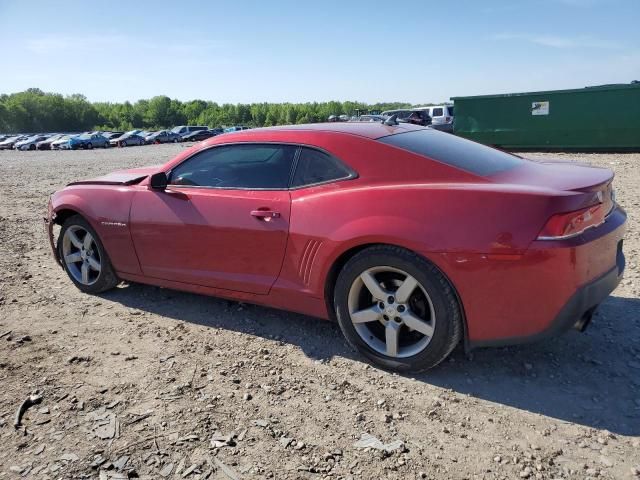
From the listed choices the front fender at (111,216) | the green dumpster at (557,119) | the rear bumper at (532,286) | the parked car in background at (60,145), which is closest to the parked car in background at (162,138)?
the parked car in background at (60,145)

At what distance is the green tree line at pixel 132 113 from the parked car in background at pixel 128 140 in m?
46.5

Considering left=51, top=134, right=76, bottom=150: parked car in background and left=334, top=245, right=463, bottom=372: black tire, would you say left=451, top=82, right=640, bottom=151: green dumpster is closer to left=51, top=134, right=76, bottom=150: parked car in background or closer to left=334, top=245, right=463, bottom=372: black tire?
left=334, top=245, right=463, bottom=372: black tire

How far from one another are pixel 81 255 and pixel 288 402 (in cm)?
277

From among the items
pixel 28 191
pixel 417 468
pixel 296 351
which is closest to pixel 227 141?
pixel 296 351

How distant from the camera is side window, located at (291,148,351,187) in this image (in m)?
3.32

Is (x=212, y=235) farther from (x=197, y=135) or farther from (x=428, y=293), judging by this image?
(x=197, y=135)

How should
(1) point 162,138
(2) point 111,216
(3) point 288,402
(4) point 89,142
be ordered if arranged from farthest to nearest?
(1) point 162,138 < (4) point 89,142 < (2) point 111,216 < (3) point 288,402

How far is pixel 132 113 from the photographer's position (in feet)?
412

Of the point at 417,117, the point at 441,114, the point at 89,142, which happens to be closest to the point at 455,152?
the point at 417,117

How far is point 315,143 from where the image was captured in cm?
345

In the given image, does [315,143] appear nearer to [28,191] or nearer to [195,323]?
[195,323]

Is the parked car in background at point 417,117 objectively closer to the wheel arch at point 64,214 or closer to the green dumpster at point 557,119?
the green dumpster at point 557,119

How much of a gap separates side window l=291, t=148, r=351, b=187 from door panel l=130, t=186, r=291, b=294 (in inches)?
6.3

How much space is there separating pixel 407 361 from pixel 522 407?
0.66 meters
